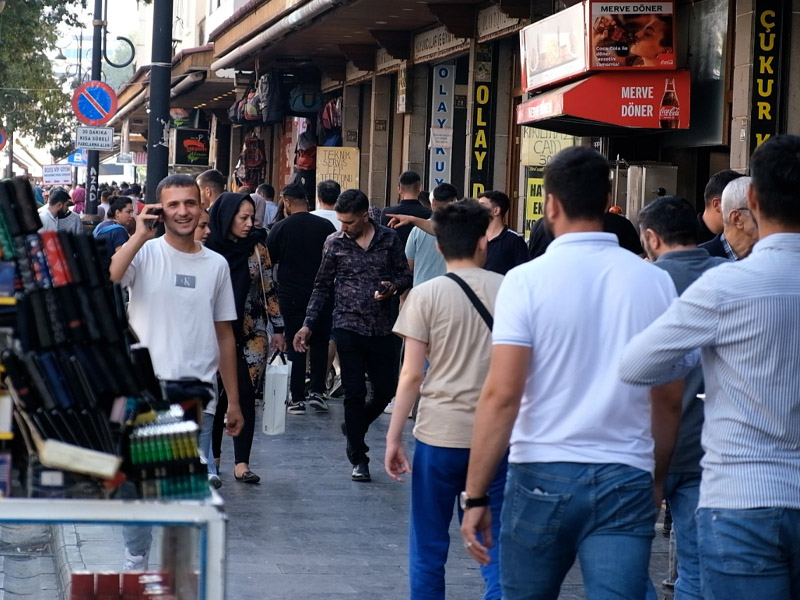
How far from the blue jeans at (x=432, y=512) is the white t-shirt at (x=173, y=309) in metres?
1.38

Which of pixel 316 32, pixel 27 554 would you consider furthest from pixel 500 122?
pixel 27 554

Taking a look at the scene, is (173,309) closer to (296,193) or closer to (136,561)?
(136,561)

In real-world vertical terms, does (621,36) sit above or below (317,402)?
above

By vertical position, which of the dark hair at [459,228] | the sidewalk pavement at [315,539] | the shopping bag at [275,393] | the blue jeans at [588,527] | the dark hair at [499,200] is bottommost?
the sidewalk pavement at [315,539]

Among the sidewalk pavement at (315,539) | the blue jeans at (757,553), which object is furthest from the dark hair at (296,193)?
the blue jeans at (757,553)

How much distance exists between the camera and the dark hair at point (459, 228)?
5.44 meters

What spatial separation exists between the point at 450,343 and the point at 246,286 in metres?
3.57

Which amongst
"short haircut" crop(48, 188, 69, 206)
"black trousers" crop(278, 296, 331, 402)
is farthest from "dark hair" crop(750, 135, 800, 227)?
"short haircut" crop(48, 188, 69, 206)

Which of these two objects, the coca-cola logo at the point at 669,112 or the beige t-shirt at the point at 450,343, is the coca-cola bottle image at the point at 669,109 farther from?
the beige t-shirt at the point at 450,343

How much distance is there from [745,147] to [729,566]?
7.99m

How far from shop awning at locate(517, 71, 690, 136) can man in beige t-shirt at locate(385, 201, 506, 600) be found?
6.63 metres

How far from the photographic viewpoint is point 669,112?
1201 cm

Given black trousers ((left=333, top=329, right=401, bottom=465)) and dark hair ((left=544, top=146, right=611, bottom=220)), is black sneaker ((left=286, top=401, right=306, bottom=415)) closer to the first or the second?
black trousers ((left=333, top=329, right=401, bottom=465))

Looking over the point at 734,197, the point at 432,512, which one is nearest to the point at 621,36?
the point at 734,197
